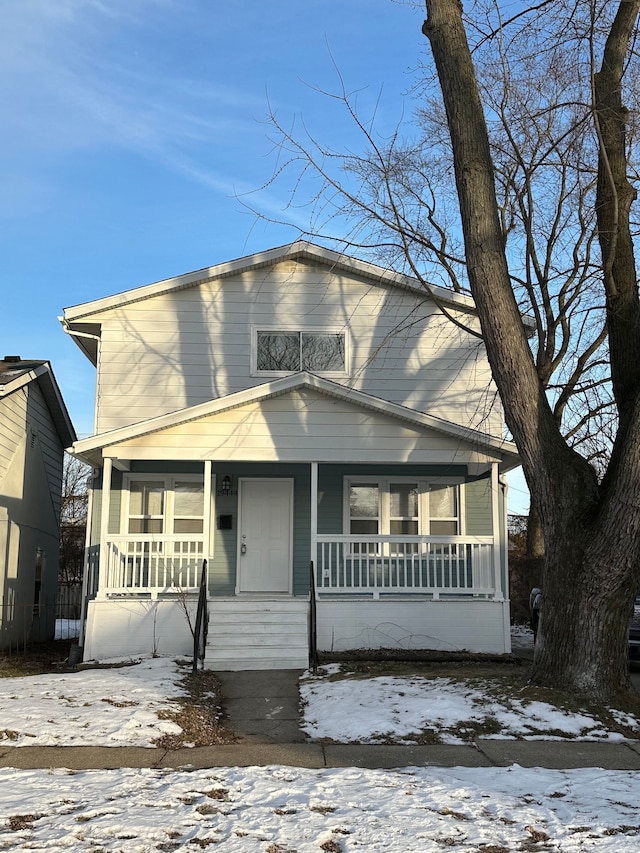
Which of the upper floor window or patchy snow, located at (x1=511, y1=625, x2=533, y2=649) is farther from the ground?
the upper floor window

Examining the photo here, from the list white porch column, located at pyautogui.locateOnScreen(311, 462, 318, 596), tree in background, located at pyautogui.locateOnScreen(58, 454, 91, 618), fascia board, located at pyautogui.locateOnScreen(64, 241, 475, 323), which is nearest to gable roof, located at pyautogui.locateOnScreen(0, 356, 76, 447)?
tree in background, located at pyautogui.locateOnScreen(58, 454, 91, 618)

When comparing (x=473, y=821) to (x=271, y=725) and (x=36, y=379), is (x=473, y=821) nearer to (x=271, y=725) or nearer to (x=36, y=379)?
(x=271, y=725)

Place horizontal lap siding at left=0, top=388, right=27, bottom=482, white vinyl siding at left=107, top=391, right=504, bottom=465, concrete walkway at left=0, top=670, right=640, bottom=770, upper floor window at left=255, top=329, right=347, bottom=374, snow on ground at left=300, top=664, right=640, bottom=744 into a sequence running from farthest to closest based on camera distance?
horizontal lap siding at left=0, top=388, right=27, bottom=482 < upper floor window at left=255, top=329, right=347, bottom=374 < white vinyl siding at left=107, top=391, right=504, bottom=465 < snow on ground at left=300, top=664, right=640, bottom=744 < concrete walkway at left=0, top=670, right=640, bottom=770

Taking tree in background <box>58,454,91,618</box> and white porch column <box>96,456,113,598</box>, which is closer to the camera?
white porch column <box>96,456,113,598</box>

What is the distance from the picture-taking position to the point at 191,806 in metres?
4.93

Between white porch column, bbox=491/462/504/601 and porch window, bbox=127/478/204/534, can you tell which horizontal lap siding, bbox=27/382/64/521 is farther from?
white porch column, bbox=491/462/504/601

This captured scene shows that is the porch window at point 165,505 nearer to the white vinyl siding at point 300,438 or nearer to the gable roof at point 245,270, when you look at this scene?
the white vinyl siding at point 300,438

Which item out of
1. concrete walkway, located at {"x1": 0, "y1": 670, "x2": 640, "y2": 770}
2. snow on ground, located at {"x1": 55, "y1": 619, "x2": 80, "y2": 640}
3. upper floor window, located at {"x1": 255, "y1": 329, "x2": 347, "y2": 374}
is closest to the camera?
concrete walkway, located at {"x1": 0, "y1": 670, "x2": 640, "y2": 770}

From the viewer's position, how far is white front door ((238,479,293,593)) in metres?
13.9

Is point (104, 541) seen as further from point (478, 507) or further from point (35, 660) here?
point (478, 507)

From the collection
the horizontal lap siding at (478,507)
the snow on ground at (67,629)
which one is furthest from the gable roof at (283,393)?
the snow on ground at (67,629)

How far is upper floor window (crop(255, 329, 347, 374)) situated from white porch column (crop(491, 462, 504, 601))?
3.45 m

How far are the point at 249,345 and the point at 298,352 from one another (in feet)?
2.90

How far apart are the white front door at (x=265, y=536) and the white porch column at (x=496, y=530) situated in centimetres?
351
